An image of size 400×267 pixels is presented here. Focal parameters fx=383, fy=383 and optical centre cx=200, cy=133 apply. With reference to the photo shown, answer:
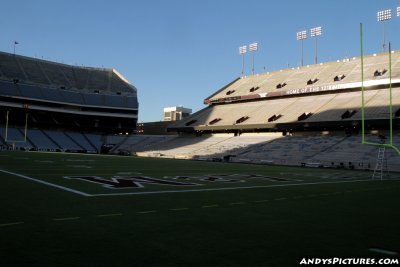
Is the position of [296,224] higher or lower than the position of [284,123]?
lower

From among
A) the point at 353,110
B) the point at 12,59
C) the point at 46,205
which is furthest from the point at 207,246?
the point at 12,59

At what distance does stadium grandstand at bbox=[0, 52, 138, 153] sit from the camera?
63562mm

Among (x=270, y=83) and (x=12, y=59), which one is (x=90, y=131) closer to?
(x=12, y=59)

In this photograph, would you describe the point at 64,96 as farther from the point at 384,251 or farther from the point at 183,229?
the point at 384,251

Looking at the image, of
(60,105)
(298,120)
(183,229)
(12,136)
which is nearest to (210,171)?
(183,229)

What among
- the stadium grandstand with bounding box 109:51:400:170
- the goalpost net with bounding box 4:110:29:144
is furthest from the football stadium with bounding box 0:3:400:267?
the goalpost net with bounding box 4:110:29:144

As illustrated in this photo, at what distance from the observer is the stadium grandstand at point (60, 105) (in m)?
63.6

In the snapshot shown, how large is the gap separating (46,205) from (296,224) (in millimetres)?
4793

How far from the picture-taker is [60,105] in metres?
69.0

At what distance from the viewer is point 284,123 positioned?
148 ft

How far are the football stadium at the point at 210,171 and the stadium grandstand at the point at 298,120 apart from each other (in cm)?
23

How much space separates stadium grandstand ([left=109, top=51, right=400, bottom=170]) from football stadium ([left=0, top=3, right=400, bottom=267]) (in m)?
0.23

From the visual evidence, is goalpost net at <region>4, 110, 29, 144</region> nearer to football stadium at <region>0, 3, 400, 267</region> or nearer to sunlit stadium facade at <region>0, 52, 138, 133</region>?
football stadium at <region>0, 3, 400, 267</region>

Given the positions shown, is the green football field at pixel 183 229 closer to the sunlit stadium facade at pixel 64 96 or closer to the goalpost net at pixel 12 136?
the goalpost net at pixel 12 136
